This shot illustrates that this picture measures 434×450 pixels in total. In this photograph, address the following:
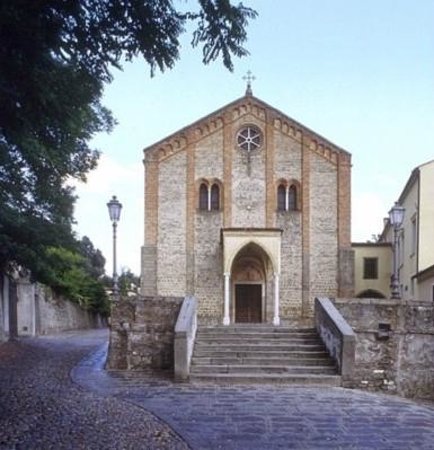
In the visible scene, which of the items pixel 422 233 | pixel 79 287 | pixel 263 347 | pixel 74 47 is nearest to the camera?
pixel 74 47

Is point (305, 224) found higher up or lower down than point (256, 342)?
higher up

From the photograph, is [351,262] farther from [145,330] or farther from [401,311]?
[145,330]

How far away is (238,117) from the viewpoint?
2930cm

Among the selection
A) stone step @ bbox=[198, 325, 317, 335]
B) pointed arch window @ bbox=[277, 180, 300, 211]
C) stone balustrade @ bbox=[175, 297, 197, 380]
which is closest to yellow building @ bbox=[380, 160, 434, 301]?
pointed arch window @ bbox=[277, 180, 300, 211]

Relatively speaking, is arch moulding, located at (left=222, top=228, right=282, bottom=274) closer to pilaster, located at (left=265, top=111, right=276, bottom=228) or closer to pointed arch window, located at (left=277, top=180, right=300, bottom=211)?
pilaster, located at (left=265, top=111, right=276, bottom=228)

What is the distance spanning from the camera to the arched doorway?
2821 centimetres

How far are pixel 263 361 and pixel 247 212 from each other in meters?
14.9

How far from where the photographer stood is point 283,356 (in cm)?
1438

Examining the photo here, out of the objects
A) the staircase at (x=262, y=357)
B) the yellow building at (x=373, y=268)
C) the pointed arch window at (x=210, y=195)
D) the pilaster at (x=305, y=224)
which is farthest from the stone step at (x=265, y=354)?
the yellow building at (x=373, y=268)

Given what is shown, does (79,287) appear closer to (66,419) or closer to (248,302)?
(248,302)

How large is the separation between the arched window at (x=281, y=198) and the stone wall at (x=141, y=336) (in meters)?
14.6

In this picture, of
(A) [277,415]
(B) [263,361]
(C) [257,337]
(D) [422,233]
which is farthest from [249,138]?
(A) [277,415]

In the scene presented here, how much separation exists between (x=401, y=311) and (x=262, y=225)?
1380cm

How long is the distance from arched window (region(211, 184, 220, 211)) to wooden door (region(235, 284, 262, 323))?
382cm
